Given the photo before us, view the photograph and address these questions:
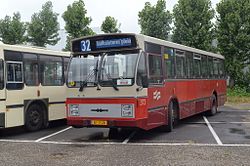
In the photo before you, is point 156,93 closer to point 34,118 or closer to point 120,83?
point 120,83

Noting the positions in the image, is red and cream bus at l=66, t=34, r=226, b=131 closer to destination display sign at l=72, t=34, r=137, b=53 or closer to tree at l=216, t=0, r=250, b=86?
destination display sign at l=72, t=34, r=137, b=53

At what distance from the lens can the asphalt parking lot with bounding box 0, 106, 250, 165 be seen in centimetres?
980

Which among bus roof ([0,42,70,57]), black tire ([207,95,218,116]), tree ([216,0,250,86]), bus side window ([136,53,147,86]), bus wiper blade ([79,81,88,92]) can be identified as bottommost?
black tire ([207,95,218,116])

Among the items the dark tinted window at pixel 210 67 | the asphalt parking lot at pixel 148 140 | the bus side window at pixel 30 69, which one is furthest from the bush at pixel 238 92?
the bus side window at pixel 30 69

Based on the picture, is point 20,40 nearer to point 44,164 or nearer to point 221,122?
point 221,122

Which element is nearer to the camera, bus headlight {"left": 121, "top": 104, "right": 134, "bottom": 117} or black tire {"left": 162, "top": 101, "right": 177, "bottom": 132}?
bus headlight {"left": 121, "top": 104, "right": 134, "bottom": 117}

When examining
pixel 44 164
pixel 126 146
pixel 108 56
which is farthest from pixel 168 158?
pixel 108 56

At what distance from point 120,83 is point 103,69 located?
2.19 ft

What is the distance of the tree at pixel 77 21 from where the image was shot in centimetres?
2962

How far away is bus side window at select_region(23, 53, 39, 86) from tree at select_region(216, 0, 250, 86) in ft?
57.5

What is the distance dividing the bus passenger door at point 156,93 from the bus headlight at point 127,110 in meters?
0.72

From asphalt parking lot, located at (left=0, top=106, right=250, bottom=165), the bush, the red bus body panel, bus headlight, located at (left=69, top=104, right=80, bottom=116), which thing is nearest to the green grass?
the bush

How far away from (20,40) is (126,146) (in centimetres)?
2427

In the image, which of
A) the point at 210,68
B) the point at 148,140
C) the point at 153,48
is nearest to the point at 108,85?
the point at 153,48
